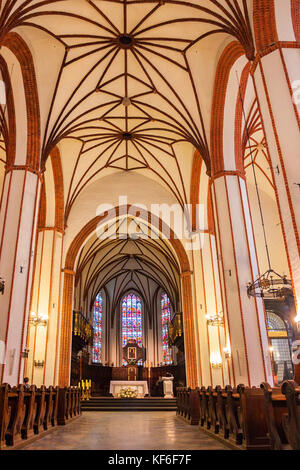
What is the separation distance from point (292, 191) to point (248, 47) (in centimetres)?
417

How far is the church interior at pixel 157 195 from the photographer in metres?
6.99

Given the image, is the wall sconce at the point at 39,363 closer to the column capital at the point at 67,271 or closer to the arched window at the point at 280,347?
the column capital at the point at 67,271

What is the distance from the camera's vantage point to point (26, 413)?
7.05 meters

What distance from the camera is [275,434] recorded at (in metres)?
4.30

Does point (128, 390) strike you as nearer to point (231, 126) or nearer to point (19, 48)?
point (231, 126)

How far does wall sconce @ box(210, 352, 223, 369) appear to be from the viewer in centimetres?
1478

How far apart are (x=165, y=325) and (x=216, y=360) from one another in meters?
16.4

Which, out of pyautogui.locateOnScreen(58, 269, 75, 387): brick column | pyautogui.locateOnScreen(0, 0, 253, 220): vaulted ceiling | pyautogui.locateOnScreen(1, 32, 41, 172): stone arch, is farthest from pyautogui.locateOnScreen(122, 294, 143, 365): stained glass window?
pyautogui.locateOnScreen(1, 32, 41, 172): stone arch

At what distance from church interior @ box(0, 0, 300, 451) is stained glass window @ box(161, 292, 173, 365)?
20.8 feet

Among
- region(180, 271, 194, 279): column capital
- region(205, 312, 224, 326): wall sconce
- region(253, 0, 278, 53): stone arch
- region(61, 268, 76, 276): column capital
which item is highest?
region(253, 0, 278, 53): stone arch

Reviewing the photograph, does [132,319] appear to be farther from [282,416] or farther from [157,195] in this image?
[282,416]

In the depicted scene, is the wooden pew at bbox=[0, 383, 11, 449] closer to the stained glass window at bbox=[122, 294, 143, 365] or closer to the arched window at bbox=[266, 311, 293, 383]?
the arched window at bbox=[266, 311, 293, 383]

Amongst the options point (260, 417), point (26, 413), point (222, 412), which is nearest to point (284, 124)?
point (260, 417)

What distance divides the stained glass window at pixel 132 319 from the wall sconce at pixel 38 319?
17201 mm
